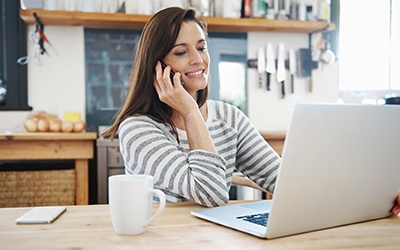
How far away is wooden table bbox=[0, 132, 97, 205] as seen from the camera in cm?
261

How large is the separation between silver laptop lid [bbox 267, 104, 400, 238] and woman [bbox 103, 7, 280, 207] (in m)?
0.32

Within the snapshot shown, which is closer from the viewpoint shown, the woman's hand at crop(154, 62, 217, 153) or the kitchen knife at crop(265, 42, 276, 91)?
the woman's hand at crop(154, 62, 217, 153)

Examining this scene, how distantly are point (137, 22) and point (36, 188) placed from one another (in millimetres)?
1255

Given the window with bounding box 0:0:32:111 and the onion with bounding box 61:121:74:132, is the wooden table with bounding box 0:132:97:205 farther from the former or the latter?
the window with bounding box 0:0:32:111

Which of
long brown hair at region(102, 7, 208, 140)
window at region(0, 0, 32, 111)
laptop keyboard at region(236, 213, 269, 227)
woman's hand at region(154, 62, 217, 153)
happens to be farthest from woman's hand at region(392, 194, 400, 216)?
window at region(0, 0, 32, 111)

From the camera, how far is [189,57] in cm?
145

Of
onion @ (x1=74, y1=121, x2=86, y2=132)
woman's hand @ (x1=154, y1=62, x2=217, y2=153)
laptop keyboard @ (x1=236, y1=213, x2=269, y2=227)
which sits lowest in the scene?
onion @ (x1=74, y1=121, x2=86, y2=132)

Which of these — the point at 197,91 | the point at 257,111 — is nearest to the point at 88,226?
the point at 197,91

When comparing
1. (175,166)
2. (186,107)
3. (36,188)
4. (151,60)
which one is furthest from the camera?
(36,188)

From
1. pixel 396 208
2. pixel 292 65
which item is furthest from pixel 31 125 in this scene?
pixel 396 208

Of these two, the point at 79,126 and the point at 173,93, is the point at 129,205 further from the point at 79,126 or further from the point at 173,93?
the point at 79,126

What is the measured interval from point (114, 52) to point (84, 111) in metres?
0.48

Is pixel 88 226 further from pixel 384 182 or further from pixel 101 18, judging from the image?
pixel 101 18

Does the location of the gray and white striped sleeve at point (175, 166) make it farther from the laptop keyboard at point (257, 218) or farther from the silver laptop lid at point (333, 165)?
the silver laptop lid at point (333, 165)
